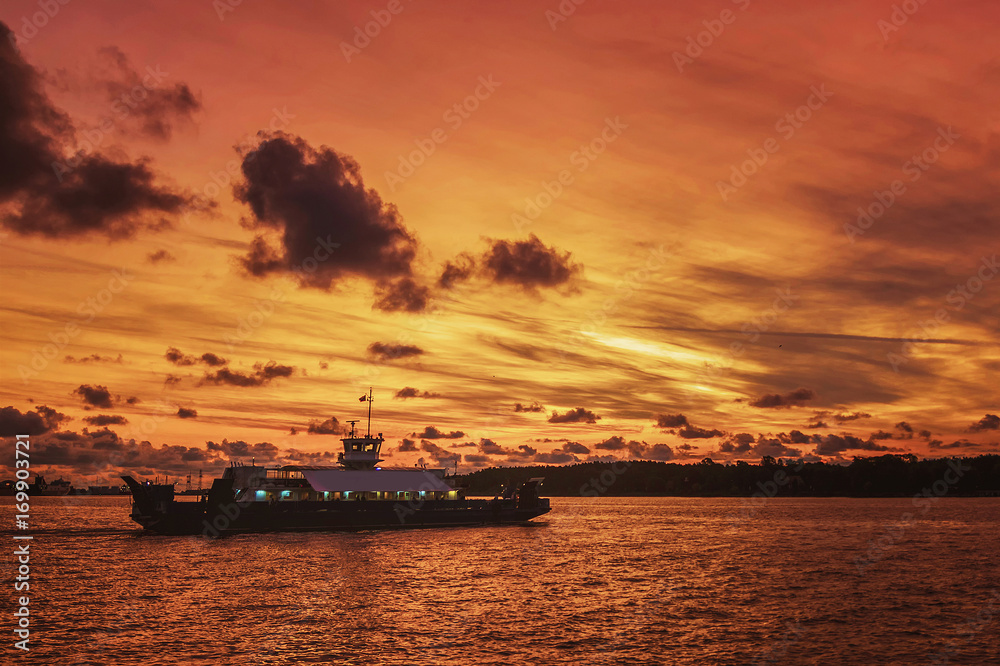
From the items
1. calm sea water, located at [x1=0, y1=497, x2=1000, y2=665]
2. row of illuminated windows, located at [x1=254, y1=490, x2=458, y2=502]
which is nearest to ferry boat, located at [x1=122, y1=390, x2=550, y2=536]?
row of illuminated windows, located at [x1=254, y1=490, x2=458, y2=502]

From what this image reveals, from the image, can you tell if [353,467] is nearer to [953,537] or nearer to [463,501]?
[463,501]

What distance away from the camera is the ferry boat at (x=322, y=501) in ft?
295

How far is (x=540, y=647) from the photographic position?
121 ft

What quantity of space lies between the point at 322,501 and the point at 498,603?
48544 millimetres

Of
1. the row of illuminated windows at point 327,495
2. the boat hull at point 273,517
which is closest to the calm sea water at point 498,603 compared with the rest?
the boat hull at point 273,517

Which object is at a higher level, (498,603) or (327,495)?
(327,495)

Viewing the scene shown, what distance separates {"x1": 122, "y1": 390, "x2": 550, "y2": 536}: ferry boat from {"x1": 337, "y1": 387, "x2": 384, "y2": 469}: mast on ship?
141 mm

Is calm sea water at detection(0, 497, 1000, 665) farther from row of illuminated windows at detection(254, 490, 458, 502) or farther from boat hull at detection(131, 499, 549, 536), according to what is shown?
row of illuminated windows at detection(254, 490, 458, 502)

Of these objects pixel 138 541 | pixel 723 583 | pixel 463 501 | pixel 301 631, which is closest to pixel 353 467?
pixel 463 501

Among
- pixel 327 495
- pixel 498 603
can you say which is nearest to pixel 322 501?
pixel 327 495

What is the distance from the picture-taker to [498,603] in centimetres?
4909

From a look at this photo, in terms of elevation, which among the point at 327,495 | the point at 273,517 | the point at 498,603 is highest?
the point at 327,495

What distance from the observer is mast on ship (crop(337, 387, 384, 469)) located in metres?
107

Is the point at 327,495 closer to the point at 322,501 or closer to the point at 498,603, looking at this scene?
the point at 322,501
